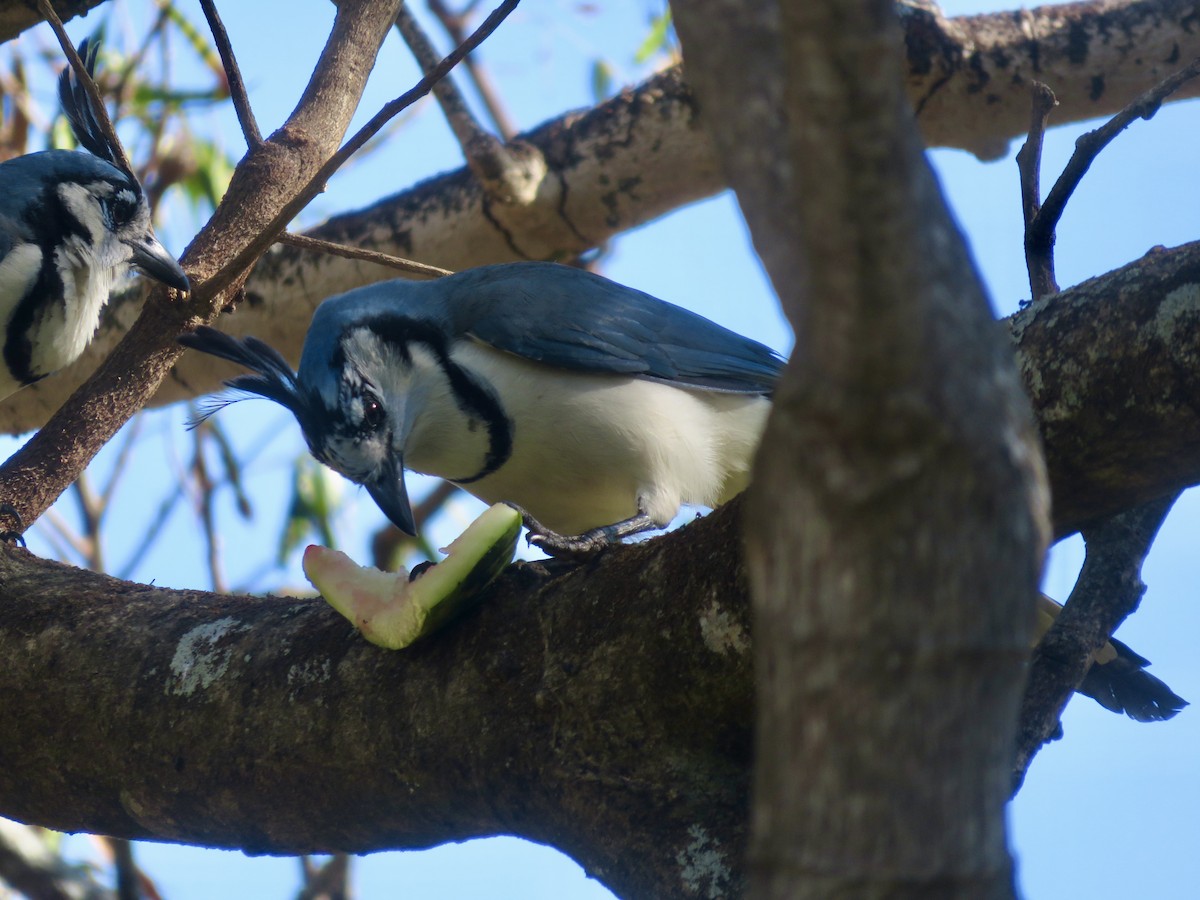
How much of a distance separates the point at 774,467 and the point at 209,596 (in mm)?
1643

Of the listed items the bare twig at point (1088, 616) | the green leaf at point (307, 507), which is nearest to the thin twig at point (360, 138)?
the bare twig at point (1088, 616)

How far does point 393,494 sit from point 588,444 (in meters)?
0.45

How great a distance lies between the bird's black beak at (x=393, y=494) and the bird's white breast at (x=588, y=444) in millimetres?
91

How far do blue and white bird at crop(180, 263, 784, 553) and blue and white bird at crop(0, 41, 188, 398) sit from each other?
0.69m

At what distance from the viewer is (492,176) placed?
3.50m

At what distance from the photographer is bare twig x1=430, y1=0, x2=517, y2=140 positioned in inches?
220

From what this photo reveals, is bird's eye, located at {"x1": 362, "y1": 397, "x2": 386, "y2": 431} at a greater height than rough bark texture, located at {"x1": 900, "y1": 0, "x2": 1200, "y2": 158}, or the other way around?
rough bark texture, located at {"x1": 900, "y1": 0, "x2": 1200, "y2": 158}

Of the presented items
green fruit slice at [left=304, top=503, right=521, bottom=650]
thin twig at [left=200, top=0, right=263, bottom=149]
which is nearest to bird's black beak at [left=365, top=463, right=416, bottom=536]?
green fruit slice at [left=304, top=503, right=521, bottom=650]

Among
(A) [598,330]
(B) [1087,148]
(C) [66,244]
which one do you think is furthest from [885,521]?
(C) [66,244]

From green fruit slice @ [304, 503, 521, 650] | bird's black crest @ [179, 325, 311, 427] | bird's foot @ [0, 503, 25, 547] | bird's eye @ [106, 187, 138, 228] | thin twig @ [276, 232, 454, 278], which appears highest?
bird's eye @ [106, 187, 138, 228]

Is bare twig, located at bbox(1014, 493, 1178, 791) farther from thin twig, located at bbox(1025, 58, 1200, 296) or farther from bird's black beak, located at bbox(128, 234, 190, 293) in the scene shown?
bird's black beak, located at bbox(128, 234, 190, 293)

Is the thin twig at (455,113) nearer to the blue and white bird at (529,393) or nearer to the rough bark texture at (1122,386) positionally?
the blue and white bird at (529,393)

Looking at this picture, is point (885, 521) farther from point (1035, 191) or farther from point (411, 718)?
point (1035, 191)

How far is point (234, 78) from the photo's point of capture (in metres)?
2.66
